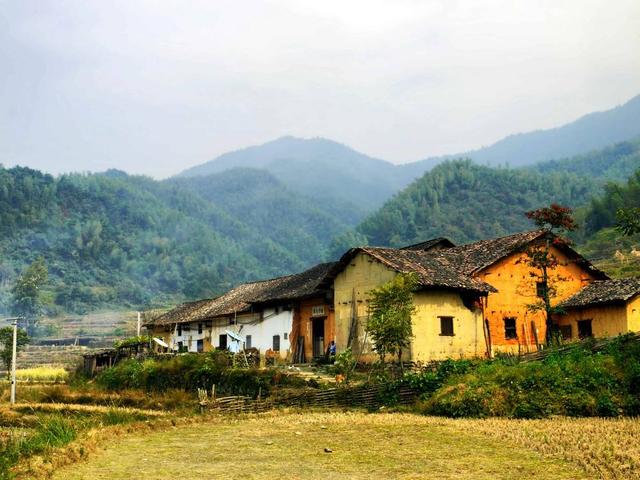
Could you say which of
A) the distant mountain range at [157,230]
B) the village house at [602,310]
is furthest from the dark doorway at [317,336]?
the distant mountain range at [157,230]

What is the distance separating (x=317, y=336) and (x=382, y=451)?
72.4 ft

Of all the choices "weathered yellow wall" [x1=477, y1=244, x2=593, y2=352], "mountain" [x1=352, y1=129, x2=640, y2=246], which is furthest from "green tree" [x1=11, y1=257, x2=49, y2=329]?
"weathered yellow wall" [x1=477, y1=244, x2=593, y2=352]

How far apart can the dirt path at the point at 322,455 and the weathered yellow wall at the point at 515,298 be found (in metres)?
14.5

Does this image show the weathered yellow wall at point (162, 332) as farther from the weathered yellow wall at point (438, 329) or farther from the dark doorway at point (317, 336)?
the weathered yellow wall at point (438, 329)

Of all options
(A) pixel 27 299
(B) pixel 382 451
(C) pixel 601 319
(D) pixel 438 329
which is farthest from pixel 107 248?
(B) pixel 382 451

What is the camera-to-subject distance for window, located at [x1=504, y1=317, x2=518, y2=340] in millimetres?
31156

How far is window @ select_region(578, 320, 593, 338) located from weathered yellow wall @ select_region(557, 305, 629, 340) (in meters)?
0.14

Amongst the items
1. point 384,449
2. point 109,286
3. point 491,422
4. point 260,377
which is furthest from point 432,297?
point 109,286

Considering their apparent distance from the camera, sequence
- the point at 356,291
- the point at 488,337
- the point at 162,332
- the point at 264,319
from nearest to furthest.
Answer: the point at 488,337
the point at 356,291
the point at 264,319
the point at 162,332

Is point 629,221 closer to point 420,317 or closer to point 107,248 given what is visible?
point 420,317

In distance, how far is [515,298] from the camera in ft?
104

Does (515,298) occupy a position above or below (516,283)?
below

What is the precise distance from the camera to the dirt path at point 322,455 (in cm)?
1111

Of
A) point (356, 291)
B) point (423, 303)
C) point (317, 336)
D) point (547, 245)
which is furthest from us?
point (317, 336)
